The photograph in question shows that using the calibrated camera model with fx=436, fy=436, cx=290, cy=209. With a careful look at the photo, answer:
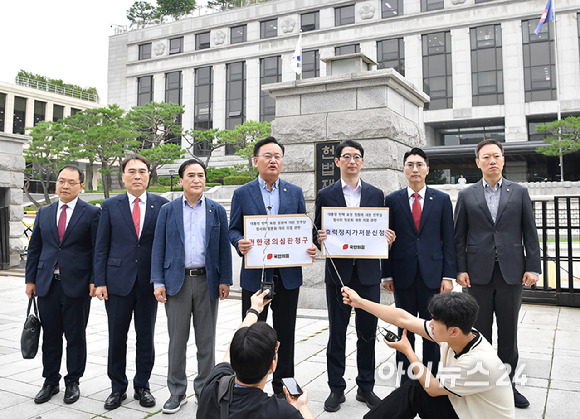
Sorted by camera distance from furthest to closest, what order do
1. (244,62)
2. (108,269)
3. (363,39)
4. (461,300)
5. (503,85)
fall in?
(244,62) → (363,39) → (503,85) → (108,269) → (461,300)

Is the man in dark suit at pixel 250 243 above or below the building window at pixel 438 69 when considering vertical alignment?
below

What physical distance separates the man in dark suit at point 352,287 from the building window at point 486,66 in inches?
A: 1495

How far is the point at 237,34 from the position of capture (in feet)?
158

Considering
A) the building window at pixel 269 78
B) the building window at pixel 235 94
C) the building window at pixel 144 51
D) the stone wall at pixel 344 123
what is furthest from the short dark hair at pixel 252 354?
the building window at pixel 144 51

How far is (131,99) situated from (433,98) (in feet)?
113

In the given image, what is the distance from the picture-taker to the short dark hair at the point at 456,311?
256 cm

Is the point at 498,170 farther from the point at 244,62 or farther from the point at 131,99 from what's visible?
the point at 131,99

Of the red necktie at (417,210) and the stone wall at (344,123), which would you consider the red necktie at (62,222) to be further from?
the stone wall at (344,123)

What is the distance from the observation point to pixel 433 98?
39031mm

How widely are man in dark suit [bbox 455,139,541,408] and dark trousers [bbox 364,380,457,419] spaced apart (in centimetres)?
156

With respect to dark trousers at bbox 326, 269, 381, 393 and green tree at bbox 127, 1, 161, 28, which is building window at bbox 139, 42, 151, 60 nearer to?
green tree at bbox 127, 1, 161, 28

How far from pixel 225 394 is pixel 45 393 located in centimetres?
289

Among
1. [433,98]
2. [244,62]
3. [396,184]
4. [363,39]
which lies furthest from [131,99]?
[396,184]

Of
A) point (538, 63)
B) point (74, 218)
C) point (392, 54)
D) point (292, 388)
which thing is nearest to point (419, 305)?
point (292, 388)
